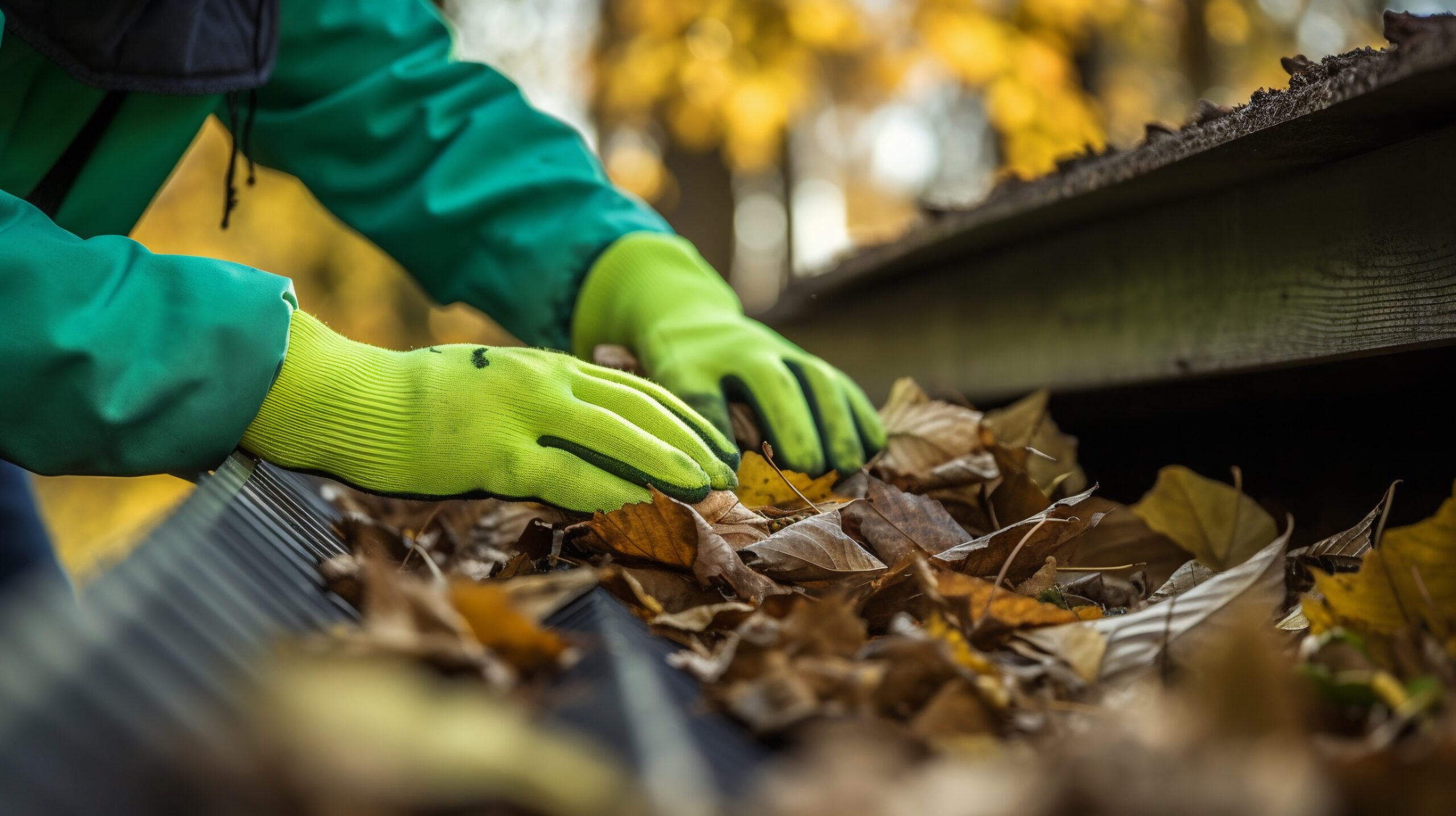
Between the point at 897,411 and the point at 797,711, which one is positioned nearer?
the point at 797,711

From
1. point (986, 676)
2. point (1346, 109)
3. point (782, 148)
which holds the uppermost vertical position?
point (1346, 109)

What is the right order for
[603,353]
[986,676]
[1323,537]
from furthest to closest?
[603,353] → [1323,537] → [986,676]

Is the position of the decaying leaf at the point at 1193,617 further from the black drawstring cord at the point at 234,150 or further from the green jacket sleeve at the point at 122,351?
the black drawstring cord at the point at 234,150

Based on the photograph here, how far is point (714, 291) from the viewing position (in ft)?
6.15

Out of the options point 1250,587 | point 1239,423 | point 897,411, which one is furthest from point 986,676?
point 1239,423

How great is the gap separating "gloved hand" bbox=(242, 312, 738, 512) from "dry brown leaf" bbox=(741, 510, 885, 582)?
0.60 feet

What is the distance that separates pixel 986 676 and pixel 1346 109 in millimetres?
745

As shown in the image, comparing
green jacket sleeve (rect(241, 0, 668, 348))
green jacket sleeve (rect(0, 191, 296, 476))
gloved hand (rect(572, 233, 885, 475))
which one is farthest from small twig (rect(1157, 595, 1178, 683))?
green jacket sleeve (rect(241, 0, 668, 348))

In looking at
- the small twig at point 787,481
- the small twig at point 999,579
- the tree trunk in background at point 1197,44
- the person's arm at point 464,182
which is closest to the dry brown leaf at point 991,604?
the small twig at point 999,579

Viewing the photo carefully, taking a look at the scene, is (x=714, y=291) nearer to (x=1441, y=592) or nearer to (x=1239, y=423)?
(x=1239, y=423)

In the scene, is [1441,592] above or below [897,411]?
above

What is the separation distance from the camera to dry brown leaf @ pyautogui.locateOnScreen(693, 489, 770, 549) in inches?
42.8

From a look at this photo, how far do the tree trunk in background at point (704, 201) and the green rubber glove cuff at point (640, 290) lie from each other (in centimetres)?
356

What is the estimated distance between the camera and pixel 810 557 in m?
0.98
